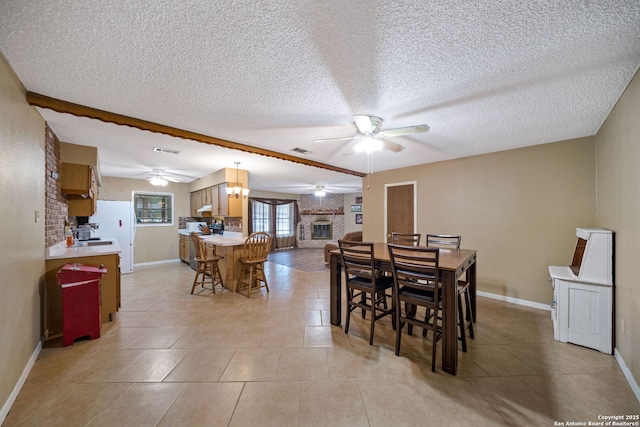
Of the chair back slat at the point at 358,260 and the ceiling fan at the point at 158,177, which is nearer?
the chair back slat at the point at 358,260

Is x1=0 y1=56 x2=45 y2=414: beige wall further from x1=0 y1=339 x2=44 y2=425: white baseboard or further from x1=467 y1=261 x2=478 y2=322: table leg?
x1=467 y1=261 x2=478 y2=322: table leg

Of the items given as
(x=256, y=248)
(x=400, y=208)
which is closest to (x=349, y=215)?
(x=400, y=208)

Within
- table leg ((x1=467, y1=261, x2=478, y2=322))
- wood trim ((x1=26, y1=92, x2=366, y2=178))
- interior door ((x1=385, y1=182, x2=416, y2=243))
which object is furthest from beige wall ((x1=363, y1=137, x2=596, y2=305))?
wood trim ((x1=26, y1=92, x2=366, y2=178))

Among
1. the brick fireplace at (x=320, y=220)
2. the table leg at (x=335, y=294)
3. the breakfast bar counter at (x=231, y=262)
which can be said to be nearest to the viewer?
the table leg at (x=335, y=294)

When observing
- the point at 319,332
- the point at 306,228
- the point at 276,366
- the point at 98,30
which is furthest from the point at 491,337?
the point at 306,228

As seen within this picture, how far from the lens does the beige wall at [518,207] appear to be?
311 centimetres

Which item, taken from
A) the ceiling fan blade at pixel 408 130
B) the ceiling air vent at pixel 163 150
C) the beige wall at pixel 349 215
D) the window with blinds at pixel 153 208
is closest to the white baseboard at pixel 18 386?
the ceiling air vent at pixel 163 150

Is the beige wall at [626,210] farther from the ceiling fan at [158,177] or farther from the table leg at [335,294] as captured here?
the ceiling fan at [158,177]

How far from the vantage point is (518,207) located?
11.6 ft

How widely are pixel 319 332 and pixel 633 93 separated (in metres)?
3.30

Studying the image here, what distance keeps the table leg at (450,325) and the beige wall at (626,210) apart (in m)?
1.20

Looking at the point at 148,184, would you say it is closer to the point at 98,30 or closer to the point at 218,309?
the point at 218,309

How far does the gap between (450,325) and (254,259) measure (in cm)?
300

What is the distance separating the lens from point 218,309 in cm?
329
